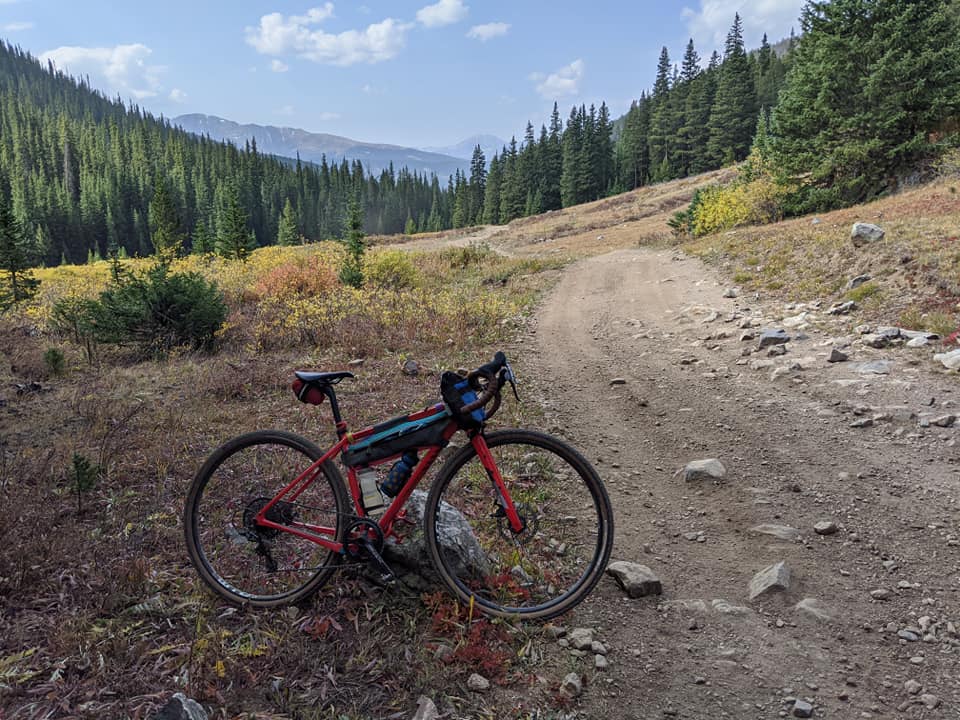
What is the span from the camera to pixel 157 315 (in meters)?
10.7

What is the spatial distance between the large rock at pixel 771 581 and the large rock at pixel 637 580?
633mm

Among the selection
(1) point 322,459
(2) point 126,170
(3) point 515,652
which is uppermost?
(2) point 126,170

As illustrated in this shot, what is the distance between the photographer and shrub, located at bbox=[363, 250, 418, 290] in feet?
60.8

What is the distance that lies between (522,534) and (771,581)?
1.73 meters

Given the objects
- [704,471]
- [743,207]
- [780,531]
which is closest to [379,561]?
[780,531]

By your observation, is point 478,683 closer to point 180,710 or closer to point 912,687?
point 180,710

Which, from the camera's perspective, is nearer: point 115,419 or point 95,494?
point 95,494

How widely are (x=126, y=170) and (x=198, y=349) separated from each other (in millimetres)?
125044

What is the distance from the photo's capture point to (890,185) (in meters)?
21.7

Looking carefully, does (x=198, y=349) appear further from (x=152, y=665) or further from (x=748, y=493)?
(x=748, y=493)

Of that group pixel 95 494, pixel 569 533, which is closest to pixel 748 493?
pixel 569 533

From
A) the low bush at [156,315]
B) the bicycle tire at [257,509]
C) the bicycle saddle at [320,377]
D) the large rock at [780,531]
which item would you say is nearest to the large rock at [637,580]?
the large rock at [780,531]

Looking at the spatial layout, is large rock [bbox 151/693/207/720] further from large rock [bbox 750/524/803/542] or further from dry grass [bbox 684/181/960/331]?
dry grass [bbox 684/181/960/331]

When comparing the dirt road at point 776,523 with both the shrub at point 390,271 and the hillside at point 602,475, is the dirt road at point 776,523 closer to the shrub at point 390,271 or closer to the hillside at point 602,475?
the hillside at point 602,475
